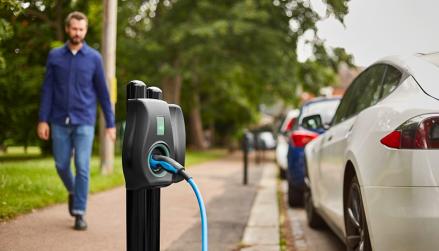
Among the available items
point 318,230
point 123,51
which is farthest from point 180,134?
point 123,51

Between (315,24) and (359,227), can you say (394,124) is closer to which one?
(359,227)

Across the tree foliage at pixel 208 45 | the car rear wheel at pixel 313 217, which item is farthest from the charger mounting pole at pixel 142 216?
the tree foliage at pixel 208 45

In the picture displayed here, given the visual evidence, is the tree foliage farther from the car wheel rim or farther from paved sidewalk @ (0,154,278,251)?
the car wheel rim

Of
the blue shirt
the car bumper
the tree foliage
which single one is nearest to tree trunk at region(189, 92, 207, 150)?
the tree foliage

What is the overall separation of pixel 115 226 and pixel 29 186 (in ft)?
7.41

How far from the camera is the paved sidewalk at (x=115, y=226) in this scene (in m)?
5.21

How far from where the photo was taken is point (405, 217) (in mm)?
3264

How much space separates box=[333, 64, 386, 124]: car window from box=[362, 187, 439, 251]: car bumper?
111 cm

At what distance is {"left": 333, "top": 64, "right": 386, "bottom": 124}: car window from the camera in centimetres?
455

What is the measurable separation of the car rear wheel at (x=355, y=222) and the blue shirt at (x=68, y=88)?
2.58 m

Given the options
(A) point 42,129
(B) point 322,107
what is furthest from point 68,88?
(B) point 322,107

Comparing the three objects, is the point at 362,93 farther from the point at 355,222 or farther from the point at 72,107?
the point at 72,107

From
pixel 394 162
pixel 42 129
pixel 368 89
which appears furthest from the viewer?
pixel 42 129

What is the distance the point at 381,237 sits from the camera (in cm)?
347
